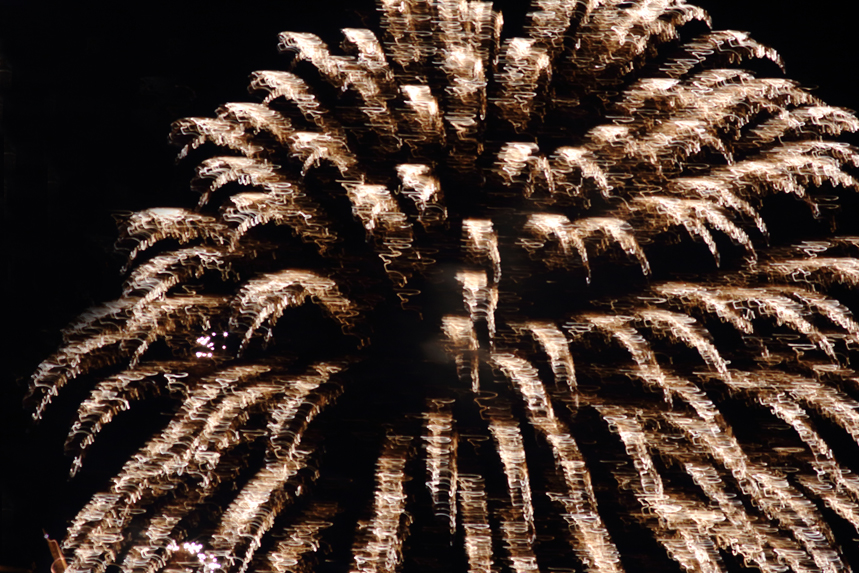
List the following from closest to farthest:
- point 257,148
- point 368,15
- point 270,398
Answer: point 270,398
point 257,148
point 368,15

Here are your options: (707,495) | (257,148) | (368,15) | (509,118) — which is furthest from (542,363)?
(368,15)

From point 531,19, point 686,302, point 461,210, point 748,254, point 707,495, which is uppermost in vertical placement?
point 531,19

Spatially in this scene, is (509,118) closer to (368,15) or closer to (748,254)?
(368,15)

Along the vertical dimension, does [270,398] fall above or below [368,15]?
below

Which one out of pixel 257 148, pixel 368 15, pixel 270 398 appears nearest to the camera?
pixel 270 398

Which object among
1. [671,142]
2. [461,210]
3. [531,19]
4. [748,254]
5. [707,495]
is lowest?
[707,495]

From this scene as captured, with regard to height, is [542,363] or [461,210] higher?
[461,210]

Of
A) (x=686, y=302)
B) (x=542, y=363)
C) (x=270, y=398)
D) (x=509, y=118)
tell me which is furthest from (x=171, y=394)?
(x=686, y=302)

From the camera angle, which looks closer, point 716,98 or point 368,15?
point 716,98

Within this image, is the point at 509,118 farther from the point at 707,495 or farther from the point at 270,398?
the point at 707,495
